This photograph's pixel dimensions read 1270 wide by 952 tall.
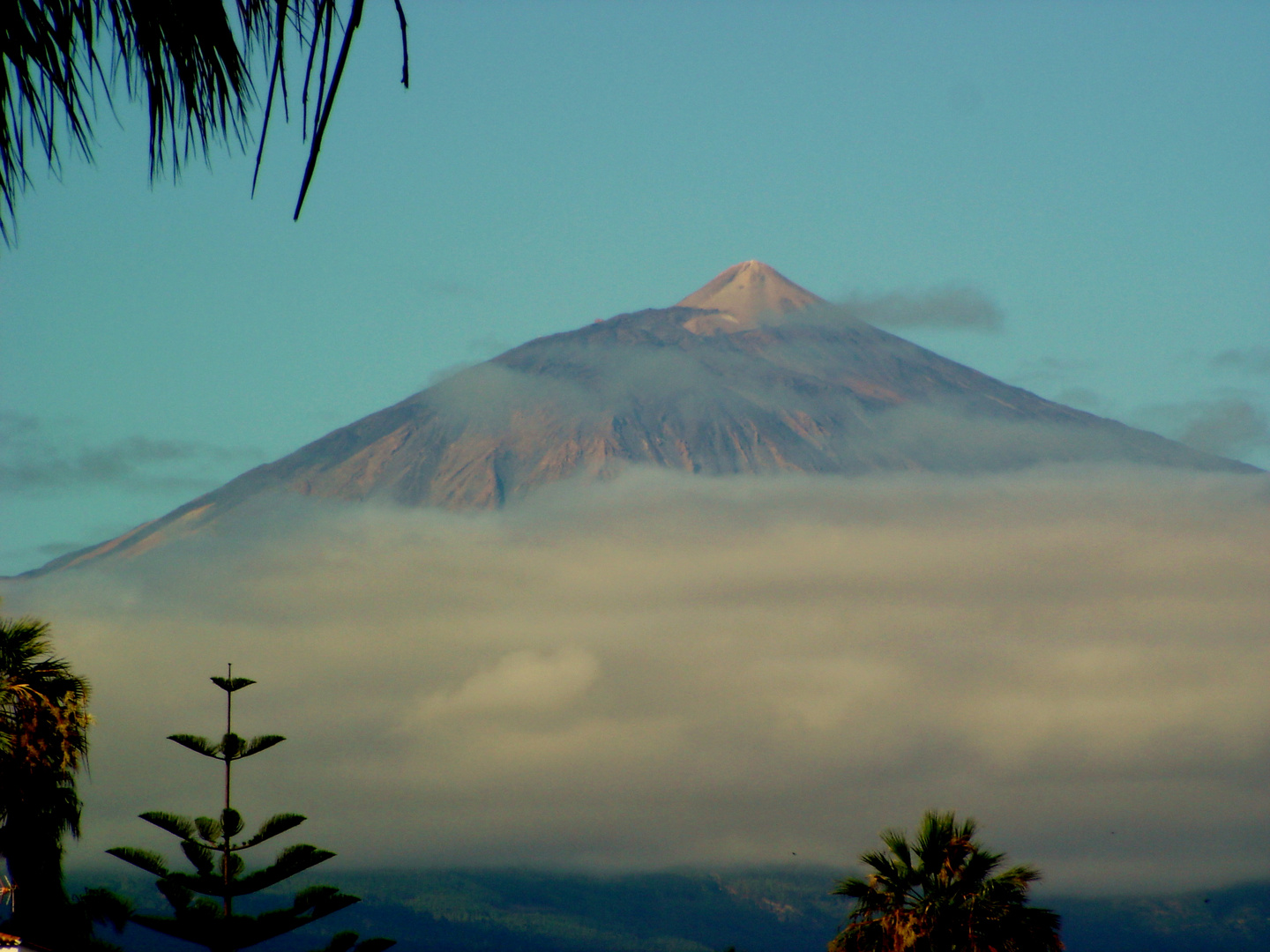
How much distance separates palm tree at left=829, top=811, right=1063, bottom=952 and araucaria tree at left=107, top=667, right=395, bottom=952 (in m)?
9.55

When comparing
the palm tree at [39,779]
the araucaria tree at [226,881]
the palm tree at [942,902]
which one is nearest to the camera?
the palm tree at [39,779]

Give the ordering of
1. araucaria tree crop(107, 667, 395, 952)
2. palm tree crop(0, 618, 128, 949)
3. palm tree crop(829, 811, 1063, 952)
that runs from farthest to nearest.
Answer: araucaria tree crop(107, 667, 395, 952), palm tree crop(829, 811, 1063, 952), palm tree crop(0, 618, 128, 949)

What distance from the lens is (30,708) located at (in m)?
19.1

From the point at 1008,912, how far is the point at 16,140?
A: 23.3 meters

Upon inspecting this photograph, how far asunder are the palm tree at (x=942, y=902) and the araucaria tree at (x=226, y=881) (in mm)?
9549

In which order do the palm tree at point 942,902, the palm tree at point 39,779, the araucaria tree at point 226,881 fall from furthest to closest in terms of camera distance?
1. the araucaria tree at point 226,881
2. the palm tree at point 942,902
3. the palm tree at point 39,779

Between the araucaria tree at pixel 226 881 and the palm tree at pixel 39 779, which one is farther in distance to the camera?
the araucaria tree at pixel 226 881

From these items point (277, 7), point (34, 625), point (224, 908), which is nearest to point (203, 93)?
point (277, 7)

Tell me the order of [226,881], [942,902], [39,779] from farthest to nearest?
[226,881] < [942,902] < [39,779]

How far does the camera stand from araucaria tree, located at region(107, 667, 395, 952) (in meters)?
30.1

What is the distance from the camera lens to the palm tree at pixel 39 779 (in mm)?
19062

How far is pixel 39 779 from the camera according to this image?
Answer: 19.7 metres

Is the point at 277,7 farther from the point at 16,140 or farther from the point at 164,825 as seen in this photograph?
the point at 164,825

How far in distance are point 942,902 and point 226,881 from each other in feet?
45.7
